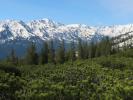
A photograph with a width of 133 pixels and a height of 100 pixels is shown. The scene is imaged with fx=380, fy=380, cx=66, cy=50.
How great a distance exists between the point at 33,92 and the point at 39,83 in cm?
744

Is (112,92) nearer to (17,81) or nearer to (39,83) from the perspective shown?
(39,83)

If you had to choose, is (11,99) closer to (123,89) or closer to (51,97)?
(51,97)

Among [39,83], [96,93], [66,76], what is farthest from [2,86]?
[66,76]

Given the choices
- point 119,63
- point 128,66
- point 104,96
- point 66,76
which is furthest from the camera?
point 119,63

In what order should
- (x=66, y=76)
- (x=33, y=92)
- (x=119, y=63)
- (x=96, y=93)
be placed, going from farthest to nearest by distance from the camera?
(x=119, y=63) < (x=66, y=76) < (x=96, y=93) < (x=33, y=92)

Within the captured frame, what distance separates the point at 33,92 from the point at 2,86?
6.82 m

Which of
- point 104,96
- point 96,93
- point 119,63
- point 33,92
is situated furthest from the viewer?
point 119,63

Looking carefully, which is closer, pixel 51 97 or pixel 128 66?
pixel 51 97

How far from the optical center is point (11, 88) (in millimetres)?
71562

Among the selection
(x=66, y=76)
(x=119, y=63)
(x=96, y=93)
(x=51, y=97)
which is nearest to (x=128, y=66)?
(x=119, y=63)

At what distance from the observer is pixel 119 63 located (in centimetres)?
16062

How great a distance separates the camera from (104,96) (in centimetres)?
6875

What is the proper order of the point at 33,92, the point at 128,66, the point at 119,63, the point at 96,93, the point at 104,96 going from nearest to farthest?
the point at 33,92 → the point at 104,96 → the point at 96,93 → the point at 128,66 → the point at 119,63

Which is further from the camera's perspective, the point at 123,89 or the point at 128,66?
the point at 128,66
